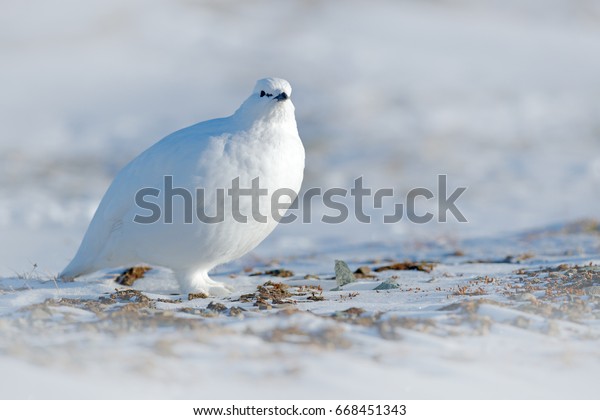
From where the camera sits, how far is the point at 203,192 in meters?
5.45

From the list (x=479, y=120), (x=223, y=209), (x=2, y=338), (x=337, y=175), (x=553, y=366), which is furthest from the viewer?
(x=479, y=120)

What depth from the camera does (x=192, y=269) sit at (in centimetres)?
594

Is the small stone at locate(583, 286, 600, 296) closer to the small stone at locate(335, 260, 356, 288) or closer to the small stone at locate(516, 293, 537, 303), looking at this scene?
the small stone at locate(516, 293, 537, 303)

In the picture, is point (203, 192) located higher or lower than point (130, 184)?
lower

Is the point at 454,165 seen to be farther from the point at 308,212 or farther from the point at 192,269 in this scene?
the point at 192,269

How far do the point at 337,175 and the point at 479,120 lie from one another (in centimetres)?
698

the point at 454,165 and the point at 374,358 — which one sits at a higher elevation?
the point at 454,165

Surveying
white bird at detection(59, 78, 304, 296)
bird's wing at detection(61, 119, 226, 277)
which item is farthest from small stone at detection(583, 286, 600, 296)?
bird's wing at detection(61, 119, 226, 277)

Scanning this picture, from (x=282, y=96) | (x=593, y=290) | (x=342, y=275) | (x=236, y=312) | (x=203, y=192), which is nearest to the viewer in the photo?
(x=236, y=312)

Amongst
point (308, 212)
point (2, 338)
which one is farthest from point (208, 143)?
point (308, 212)

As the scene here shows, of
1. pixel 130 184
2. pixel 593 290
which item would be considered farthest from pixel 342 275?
pixel 593 290

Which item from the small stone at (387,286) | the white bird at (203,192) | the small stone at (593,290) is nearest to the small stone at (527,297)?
the small stone at (593,290)

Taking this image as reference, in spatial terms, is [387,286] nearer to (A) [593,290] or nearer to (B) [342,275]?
(B) [342,275]

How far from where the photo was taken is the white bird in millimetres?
5496
